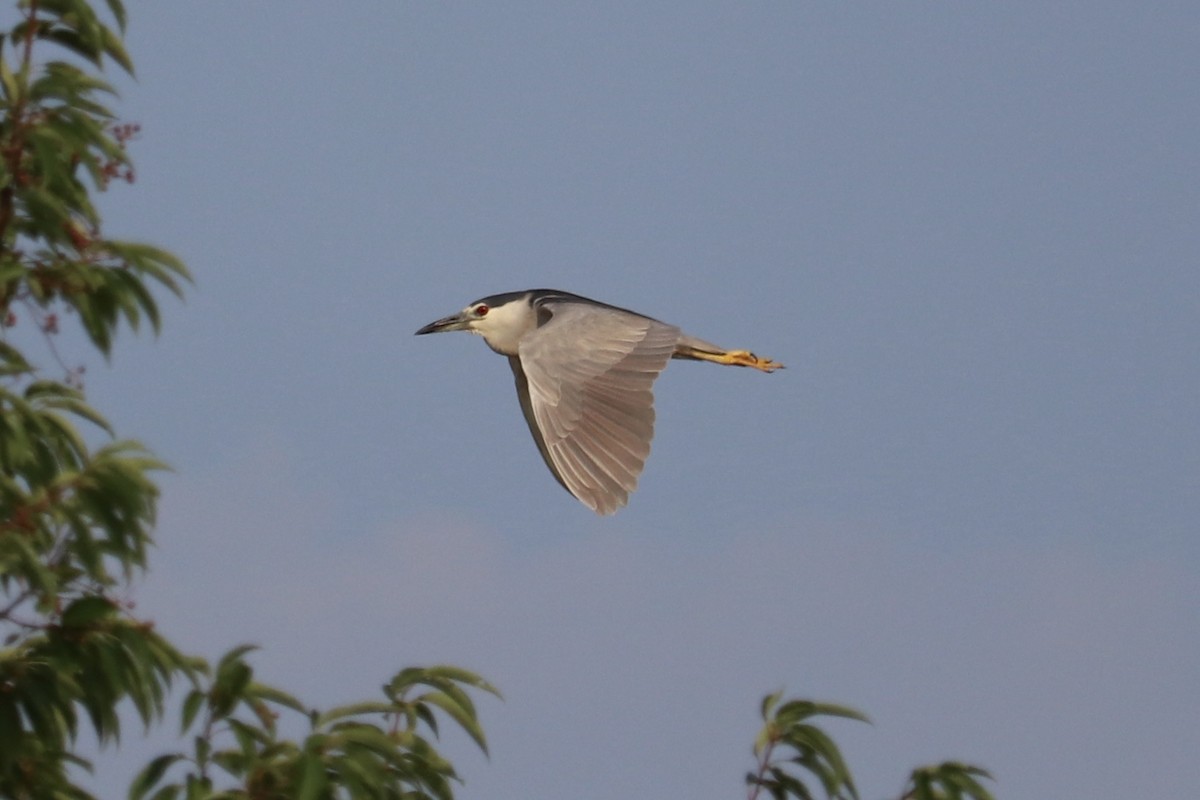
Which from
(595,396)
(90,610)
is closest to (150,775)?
(90,610)

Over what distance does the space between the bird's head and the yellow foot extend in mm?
1207

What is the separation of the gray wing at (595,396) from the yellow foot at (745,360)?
1688 mm

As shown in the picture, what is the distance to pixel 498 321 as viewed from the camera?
432 inches

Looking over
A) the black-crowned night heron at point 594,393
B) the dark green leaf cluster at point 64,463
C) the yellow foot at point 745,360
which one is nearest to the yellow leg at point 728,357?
the yellow foot at point 745,360

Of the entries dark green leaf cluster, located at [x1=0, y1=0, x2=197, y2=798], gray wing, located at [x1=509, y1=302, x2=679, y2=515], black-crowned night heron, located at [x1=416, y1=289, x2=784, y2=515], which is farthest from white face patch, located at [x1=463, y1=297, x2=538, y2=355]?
dark green leaf cluster, located at [x1=0, y1=0, x2=197, y2=798]

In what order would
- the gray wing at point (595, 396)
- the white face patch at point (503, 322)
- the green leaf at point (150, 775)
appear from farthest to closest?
the white face patch at point (503, 322) → the gray wing at point (595, 396) → the green leaf at point (150, 775)

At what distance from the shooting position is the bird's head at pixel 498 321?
10.8 meters

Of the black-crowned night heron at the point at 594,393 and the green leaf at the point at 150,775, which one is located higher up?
the black-crowned night heron at the point at 594,393

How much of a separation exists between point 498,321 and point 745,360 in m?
1.52

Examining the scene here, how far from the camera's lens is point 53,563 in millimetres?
4230

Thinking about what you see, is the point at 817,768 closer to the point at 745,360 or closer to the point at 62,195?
the point at 62,195

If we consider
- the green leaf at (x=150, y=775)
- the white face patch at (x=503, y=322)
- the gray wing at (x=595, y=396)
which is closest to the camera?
the green leaf at (x=150, y=775)

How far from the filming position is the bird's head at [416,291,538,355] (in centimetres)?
1083

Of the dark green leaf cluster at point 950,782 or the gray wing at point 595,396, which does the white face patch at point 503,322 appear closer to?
the gray wing at point 595,396
